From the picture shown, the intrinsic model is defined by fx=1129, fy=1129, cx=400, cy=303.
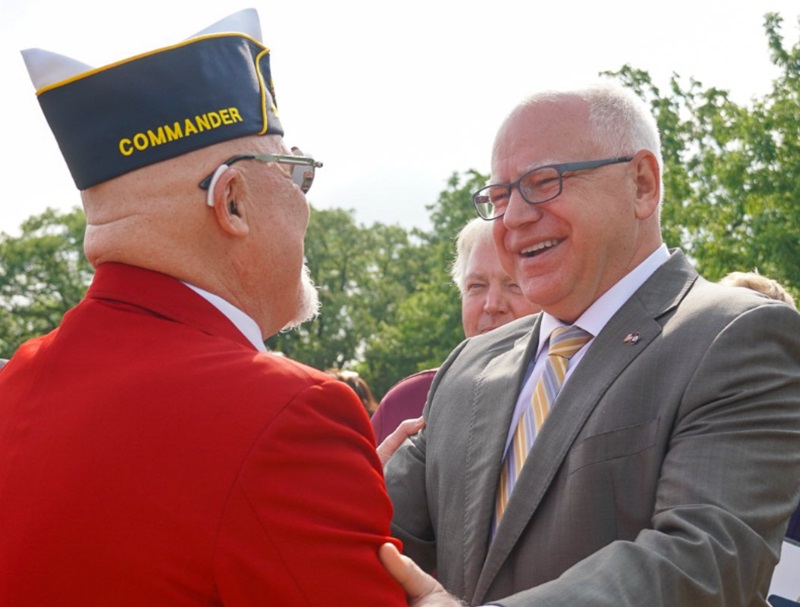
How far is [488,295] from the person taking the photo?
6.41 meters

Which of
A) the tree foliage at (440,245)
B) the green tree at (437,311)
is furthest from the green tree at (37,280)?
the green tree at (437,311)

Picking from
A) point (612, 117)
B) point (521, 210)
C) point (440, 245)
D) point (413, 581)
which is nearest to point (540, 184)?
point (521, 210)

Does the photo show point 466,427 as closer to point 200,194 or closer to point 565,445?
point 565,445

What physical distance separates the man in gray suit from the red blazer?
320 mm

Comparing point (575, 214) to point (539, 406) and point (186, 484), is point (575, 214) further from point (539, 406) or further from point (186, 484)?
point (186, 484)

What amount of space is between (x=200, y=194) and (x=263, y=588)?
0.95 m

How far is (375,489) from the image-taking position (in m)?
2.52

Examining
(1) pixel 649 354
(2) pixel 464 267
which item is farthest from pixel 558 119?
(2) pixel 464 267

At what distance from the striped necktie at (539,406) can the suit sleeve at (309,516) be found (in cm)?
98

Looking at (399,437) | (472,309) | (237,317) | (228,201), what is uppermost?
(228,201)

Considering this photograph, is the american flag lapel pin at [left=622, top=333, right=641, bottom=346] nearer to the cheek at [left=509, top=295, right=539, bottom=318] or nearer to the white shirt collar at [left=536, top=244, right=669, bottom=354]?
the white shirt collar at [left=536, top=244, right=669, bottom=354]

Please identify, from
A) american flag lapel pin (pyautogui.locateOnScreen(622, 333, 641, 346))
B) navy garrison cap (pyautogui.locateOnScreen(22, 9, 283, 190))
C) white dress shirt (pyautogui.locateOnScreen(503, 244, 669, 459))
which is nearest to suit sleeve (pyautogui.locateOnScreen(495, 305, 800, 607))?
american flag lapel pin (pyautogui.locateOnScreen(622, 333, 641, 346))

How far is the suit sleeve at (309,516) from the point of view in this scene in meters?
2.30

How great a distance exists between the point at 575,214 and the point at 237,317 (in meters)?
1.40
